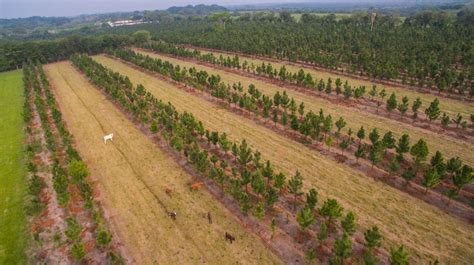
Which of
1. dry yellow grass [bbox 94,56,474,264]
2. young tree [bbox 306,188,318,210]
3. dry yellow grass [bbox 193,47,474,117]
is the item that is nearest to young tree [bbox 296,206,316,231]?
young tree [bbox 306,188,318,210]

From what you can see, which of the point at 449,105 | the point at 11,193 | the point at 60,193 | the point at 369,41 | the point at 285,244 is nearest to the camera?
the point at 285,244

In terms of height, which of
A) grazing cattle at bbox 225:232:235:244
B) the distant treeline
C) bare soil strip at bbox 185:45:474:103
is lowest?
grazing cattle at bbox 225:232:235:244

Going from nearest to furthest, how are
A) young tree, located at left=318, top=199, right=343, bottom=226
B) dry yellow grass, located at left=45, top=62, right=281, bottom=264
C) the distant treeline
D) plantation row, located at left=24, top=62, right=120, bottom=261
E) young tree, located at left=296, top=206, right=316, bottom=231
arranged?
young tree, located at left=296, top=206, right=316, bottom=231
plantation row, located at left=24, top=62, right=120, bottom=261
dry yellow grass, located at left=45, top=62, right=281, bottom=264
young tree, located at left=318, top=199, right=343, bottom=226
the distant treeline

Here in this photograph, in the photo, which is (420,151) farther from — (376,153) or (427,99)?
(427,99)

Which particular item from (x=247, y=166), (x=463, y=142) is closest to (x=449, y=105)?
(x=463, y=142)

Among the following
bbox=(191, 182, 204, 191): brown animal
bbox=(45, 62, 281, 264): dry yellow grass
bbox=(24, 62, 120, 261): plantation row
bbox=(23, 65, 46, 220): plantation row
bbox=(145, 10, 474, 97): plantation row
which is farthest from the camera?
bbox=(145, 10, 474, 97): plantation row

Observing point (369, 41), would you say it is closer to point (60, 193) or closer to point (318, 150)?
point (318, 150)

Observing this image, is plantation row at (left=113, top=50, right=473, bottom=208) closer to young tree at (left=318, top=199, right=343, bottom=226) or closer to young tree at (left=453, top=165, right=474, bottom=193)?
young tree at (left=453, top=165, right=474, bottom=193)
